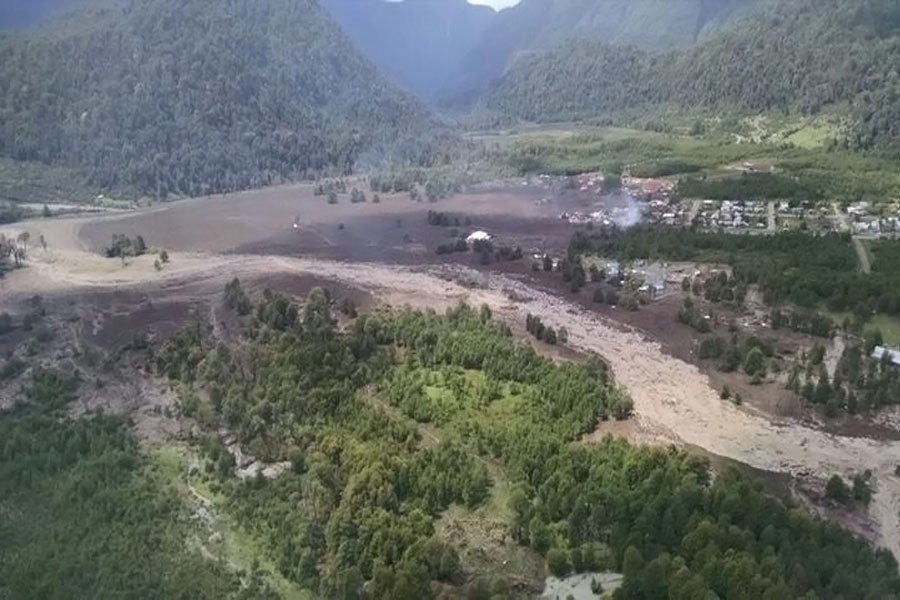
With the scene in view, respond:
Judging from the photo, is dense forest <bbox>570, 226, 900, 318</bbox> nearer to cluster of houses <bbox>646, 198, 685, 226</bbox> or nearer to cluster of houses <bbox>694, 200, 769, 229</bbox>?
cluster of houses <bbox>646, 198, 685, 226</bbox>

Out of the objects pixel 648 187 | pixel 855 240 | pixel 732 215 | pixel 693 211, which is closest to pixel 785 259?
pixel 855 240

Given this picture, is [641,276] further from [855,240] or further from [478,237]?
[855,240]

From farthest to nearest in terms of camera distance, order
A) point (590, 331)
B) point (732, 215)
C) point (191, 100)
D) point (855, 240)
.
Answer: point (191, 100)
point (732, 215)
point (855, 240)
point (590, 331)

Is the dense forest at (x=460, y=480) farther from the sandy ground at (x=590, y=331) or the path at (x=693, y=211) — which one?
the path at (x=693, y=211)

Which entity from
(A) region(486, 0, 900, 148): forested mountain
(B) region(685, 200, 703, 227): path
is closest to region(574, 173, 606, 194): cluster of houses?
(B) region(685, 200, 703, 227): path

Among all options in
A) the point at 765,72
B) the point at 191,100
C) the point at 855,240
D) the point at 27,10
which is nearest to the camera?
the point at 855,240

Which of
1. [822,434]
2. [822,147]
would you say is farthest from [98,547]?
[822,147]

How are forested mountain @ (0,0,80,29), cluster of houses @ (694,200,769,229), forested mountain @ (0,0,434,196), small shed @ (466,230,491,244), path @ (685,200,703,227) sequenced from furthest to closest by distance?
forested mountain @ (0,0,80,29) < forested mountain @ (0,0,434,196) < path @ (685,200,703,227) < cluster of houses @ (694,200,769,229) < small shed @ (466,230,491,244)
